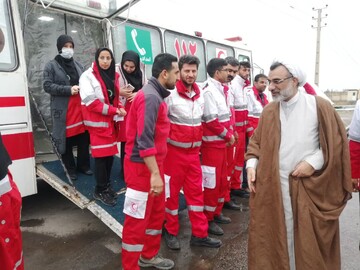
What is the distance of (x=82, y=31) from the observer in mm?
5031

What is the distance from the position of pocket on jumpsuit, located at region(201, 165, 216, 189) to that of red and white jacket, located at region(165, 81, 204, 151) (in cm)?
47

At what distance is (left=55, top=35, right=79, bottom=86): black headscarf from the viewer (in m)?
3.81

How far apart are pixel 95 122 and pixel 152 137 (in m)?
1.24

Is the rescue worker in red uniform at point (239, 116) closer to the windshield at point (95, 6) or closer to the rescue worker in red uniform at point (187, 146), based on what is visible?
the rescue worker in red uniform at point (187, 146)

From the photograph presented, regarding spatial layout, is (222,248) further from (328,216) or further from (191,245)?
(328,216)

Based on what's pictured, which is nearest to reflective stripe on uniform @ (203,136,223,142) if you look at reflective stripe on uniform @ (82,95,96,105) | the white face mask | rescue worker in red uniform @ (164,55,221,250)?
rescue worker in red uniform @ (164,55,221,250)

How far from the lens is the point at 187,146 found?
326cm

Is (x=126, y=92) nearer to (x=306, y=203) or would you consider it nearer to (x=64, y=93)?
(x=64, y=93)

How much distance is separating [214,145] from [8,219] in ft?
7.80

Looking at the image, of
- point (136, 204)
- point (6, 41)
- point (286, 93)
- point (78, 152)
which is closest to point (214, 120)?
point (286, 93)

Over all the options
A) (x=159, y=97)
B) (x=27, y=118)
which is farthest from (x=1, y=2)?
(x=159, y=97)

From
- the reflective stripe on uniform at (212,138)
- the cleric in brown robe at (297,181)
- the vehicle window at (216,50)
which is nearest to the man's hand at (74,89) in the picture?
the reflective stripe on uniform at (212,138)

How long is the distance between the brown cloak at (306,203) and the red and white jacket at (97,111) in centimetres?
181

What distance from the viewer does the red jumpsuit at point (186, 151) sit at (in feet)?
10.6
